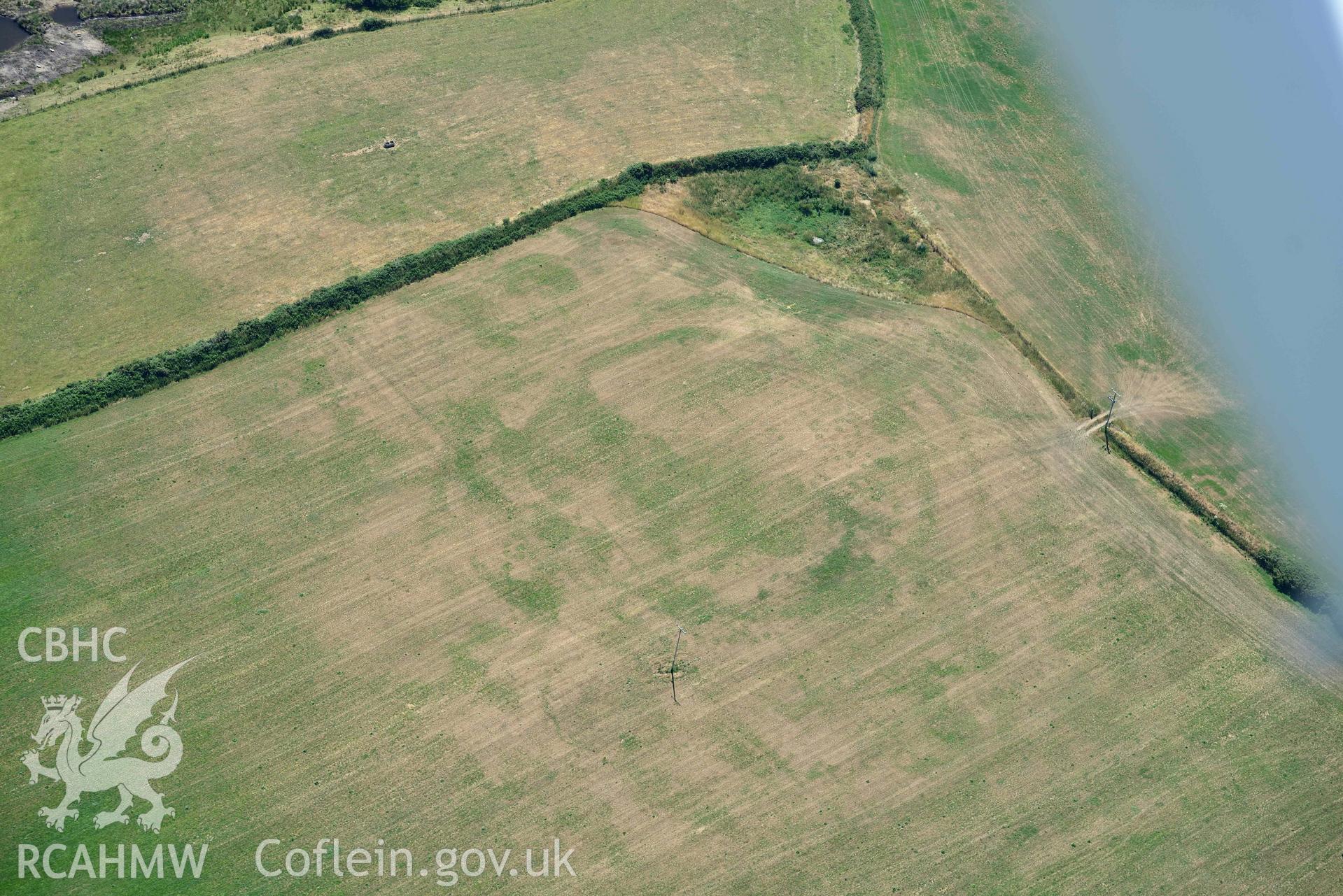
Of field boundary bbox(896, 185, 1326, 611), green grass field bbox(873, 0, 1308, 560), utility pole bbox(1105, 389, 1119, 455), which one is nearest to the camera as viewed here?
field boundary bbox(896, 185, 1326, 611)

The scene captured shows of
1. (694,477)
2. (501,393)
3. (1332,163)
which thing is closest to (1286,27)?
(1332,163)

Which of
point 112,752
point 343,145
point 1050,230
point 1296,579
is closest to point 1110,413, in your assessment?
point 1296,579

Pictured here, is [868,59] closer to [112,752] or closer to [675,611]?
[675,611]

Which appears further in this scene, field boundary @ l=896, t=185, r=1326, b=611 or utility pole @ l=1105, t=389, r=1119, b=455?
utility pole @ l=1105, t=389, r=1119, b=455

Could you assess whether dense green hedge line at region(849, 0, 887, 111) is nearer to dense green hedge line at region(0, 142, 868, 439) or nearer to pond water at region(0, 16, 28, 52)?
dense green hedge line at region(0, 142, 868, 439)

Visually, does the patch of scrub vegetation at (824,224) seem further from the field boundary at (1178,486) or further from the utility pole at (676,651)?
the utility pole at (676,651)

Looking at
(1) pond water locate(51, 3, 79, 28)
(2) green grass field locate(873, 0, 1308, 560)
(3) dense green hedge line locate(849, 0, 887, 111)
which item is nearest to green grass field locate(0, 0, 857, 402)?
(3) dense green hedge line locate(849, 0, 887, 111)

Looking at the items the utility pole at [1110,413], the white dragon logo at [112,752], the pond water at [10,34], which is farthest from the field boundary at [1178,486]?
the pond water at [10,34]
